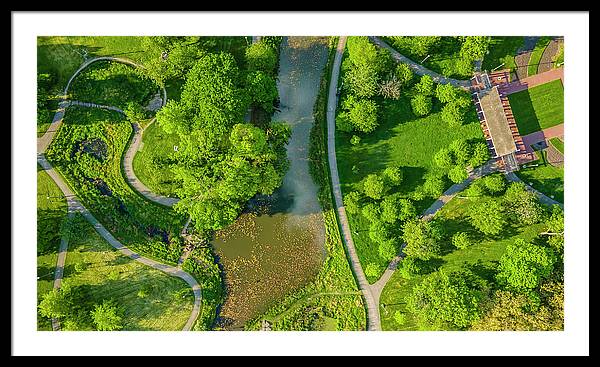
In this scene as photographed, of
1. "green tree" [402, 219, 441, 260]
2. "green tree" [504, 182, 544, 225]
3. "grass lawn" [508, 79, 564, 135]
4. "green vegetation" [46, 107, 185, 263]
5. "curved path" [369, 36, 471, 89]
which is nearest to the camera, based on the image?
"green tree" [402, 219, 441, 260]

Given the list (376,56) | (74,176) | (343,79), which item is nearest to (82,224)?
(74,176)

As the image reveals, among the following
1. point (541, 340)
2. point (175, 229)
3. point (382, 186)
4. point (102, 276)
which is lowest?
point (541, 340)

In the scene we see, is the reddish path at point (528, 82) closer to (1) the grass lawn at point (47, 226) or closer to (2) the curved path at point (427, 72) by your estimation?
(2) the curved path at point (427, 72)

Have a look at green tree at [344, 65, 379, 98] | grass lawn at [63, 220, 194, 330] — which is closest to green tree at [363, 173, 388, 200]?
green tree at [344, 65, 379, 98]

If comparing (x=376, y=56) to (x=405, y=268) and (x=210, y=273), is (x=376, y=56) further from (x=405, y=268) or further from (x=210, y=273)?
(x=210, y=273)

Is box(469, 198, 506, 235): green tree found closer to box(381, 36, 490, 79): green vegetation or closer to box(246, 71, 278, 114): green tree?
box(381, 36, 490, 79): green vegetation

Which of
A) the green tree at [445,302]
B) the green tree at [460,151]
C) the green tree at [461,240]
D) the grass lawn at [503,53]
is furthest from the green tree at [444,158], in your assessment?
the green tree at [445,302]
